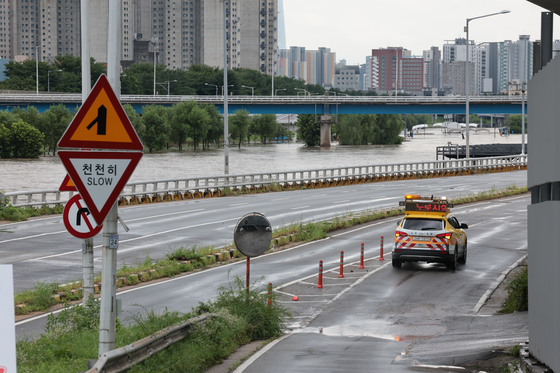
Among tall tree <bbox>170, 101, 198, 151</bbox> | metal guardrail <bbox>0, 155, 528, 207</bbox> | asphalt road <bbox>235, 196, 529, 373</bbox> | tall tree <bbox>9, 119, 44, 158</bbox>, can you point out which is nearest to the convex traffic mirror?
asphalt road <bbox>235, 196, 529, 373</bbox>

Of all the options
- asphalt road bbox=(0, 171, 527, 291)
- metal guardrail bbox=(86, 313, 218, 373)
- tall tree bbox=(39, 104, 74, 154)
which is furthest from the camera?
tall tree bbox=(39, 104, 74, 154)

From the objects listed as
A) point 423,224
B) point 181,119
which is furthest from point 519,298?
point 181,119

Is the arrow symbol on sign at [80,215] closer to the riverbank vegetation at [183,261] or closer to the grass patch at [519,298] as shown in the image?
the riverbank vegetation at [183,261]

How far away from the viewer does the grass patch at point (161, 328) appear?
8.27m

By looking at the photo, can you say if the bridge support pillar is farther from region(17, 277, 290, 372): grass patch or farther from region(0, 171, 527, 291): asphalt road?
region(17, 277, 290, 372): grass patch

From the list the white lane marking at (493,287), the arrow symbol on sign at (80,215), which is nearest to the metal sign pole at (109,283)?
the arrow symbol on sign at (80,215)

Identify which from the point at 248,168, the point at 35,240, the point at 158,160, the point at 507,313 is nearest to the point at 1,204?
the point at 35,240

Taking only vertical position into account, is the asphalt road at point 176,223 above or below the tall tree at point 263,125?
below

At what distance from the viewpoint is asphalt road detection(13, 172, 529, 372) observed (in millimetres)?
10688

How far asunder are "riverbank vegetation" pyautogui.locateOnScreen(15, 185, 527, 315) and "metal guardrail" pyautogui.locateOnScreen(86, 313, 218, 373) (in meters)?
5.60

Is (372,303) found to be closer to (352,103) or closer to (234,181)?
(234,181)

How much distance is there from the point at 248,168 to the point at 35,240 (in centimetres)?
4852

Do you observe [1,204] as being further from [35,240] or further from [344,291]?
[344,291]

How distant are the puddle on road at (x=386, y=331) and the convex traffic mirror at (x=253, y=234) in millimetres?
2368
